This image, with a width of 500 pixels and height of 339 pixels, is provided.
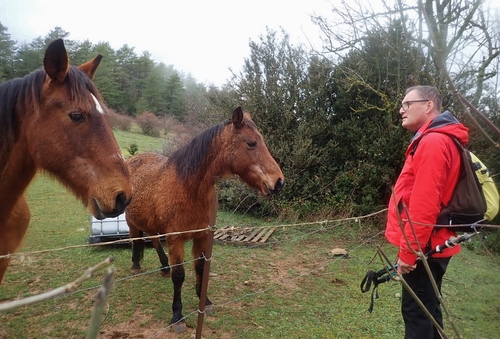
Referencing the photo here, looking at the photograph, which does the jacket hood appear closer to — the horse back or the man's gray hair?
the man's gray hair

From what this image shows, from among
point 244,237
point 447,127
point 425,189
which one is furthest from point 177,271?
point 244,237

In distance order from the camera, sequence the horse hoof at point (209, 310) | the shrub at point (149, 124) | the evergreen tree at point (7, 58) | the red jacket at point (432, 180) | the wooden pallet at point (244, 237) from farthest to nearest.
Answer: the shrub at point (149, 124) → the evergreen tree at point (7, 58) → the wooden pallet at point (244, 237) → the horse hoof at point (209, 310) → the red jacket at point (432, 180)

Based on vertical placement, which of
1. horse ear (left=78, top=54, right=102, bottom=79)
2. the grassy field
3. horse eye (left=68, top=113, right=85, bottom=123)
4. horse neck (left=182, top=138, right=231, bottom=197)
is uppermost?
horse ear (left=78, top=54, right=102, bottom=79)

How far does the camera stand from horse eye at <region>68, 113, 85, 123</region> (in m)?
1.82

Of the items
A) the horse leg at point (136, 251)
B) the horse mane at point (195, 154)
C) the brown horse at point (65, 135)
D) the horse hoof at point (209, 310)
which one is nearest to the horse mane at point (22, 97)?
the brown horse at point (65, 135)

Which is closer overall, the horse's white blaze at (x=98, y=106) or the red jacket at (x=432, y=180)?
the horse's white blaze at (x=98, y=106)

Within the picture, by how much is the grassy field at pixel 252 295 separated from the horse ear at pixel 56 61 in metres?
0.75

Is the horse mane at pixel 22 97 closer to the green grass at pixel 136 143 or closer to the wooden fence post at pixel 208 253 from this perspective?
the wooden fence post at pixel 208 253

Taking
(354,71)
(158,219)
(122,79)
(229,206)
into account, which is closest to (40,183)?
(229,206)

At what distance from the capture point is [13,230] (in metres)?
2.32

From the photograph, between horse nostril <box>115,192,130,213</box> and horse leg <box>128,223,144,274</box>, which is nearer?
horse nostril <box>115,192,130,213</box>

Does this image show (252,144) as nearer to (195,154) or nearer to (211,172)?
(211,172)

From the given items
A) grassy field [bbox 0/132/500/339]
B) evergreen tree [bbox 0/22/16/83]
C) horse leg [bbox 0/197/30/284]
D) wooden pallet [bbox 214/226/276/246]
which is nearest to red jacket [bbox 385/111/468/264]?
grassy field [bbox 0/132/500/339]

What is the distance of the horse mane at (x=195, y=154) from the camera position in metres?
3.52
